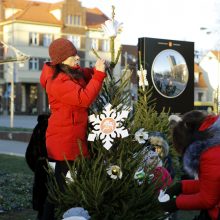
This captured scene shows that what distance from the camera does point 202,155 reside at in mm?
3094

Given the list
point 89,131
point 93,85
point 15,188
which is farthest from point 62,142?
point 15,188

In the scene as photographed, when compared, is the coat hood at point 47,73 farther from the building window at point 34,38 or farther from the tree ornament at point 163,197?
the building window at point 34,38

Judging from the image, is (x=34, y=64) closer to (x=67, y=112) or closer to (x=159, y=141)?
(x=159, y=141)

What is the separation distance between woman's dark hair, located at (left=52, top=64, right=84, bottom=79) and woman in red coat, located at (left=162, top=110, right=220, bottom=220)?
2.96 ft

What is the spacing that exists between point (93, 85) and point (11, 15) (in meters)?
57.2

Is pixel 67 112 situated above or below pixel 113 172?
above

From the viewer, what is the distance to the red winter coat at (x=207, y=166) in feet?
9.95

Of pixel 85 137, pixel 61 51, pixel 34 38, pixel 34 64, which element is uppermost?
pixel 34 38

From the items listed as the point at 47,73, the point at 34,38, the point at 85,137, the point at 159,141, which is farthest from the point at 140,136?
the point at 34,38

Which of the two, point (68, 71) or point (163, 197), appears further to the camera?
point (68, 71)

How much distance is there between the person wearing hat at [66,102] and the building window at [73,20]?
189ft

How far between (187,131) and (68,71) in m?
1.07

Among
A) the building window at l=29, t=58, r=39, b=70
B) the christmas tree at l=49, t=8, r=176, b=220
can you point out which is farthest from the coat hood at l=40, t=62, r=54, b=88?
the building window at l=29, t=58, r=39, b=70

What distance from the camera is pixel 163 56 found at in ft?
27.2
